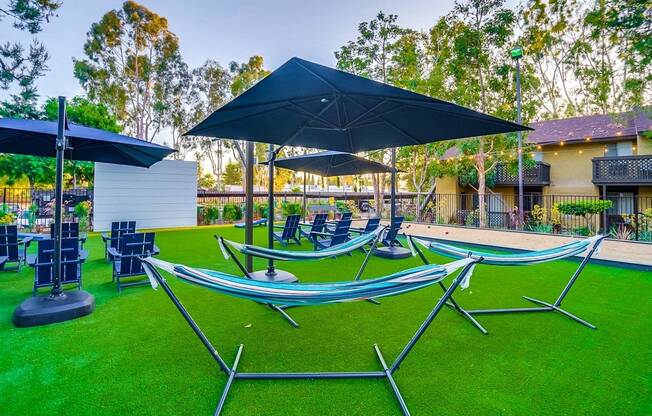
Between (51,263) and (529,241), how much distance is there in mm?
10036

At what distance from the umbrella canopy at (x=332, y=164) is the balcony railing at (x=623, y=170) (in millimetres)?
12292

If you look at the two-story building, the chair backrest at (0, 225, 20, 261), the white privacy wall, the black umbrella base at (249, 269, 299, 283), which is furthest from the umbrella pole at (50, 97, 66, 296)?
the two-story building

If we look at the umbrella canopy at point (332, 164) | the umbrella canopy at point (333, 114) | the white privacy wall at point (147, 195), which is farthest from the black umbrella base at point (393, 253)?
the white privacy wall at point (147, 195)

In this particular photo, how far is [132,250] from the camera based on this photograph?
15.4 ft

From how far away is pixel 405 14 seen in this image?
14.8m

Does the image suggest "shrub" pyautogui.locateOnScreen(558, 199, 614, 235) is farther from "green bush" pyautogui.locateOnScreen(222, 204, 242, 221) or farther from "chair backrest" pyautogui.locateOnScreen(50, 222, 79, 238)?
"chair backrest" pyautogui.locateOnScreen(50, 222, 79, 238)

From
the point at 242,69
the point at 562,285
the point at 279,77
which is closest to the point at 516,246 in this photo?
the point at 562,285

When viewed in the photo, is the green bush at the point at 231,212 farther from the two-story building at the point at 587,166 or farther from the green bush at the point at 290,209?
the two-story building at the point at 587,166

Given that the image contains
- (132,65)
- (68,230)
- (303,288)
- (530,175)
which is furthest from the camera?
(132,65)

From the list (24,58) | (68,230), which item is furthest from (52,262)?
(24,58)

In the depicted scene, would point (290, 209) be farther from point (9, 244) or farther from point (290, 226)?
point (9, 244)

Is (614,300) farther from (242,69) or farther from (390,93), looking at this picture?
(242,69)

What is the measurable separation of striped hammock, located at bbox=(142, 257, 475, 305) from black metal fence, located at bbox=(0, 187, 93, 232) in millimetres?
11254

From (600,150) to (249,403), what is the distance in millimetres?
19729
